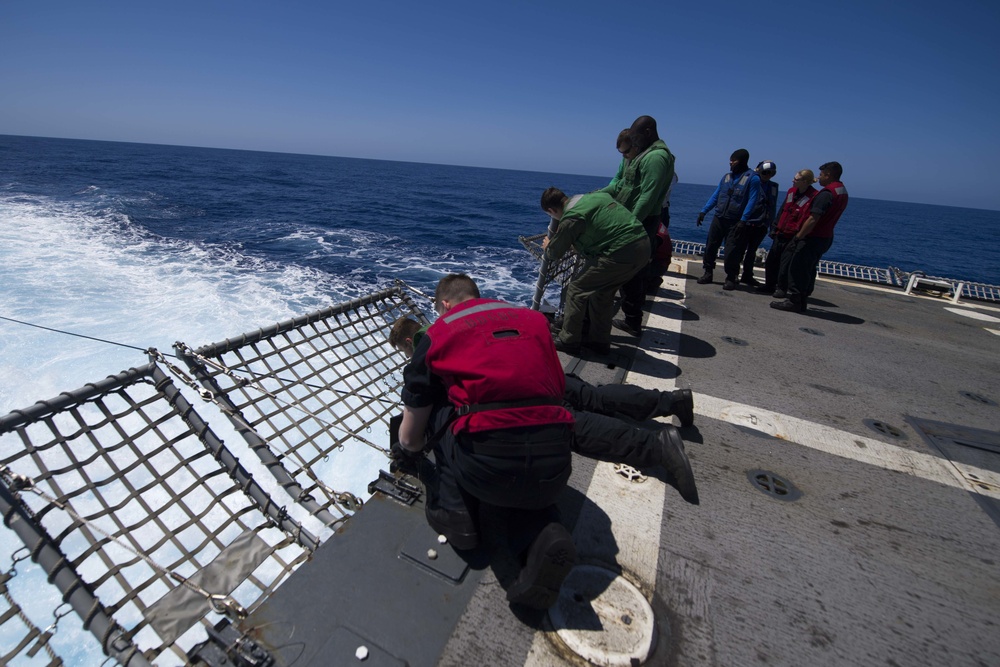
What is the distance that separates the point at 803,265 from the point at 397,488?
5.79m

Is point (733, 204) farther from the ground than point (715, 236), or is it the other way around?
point (733, 204)

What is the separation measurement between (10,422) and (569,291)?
349 cm

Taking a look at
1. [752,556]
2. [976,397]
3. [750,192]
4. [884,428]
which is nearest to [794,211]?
[750,192]

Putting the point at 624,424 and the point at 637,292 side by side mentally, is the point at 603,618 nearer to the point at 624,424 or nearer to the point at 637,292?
the point at 624,424

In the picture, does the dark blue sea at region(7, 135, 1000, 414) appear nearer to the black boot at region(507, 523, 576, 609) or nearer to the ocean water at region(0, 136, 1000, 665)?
the ocean water at region(0, 136, 1000, 665)

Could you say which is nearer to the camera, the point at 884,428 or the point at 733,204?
the point at 884,428

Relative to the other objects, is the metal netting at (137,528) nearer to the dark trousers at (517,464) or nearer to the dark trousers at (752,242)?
the dark trousers at (517,464)

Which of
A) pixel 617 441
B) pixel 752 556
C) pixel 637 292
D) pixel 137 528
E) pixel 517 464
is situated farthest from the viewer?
pixel 637 292

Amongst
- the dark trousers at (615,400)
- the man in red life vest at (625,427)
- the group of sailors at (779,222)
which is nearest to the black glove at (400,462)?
the man in red life vest at (625,427)

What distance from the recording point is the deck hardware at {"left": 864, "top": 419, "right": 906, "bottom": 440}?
3.16 metres

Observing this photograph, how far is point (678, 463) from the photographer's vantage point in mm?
2389

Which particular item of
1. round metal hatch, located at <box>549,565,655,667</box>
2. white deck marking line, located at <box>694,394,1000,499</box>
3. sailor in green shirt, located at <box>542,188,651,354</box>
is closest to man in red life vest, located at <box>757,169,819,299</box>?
sailor in green shirt, located at <box>542,188,651,354</box>

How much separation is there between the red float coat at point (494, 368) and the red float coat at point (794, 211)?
18.7 ft

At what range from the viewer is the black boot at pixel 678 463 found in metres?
2.37
